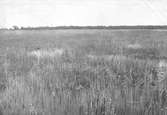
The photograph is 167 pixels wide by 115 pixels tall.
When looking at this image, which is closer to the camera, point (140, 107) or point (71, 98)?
point (140, 107)

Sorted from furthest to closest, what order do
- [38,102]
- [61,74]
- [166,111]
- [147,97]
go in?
[61,74] → [147,97] → [38,102] → [166,111]

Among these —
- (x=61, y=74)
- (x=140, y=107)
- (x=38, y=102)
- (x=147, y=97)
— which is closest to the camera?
(x=140, y=107)

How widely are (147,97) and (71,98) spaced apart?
115 centimetres

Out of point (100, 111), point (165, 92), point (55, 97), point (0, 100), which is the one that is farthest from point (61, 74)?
point (165, 92)

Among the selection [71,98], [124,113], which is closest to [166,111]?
[124,113]

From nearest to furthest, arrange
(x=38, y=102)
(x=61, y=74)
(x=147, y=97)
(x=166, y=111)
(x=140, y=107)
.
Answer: (x=166, y=111)
(x=140, y=107)
(x=38, y=102)
(x=147, y=97)
(x=61, y=74)

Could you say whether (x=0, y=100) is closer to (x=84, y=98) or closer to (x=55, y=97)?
(x=55, y=97)

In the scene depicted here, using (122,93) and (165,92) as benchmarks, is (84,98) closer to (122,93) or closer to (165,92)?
(122,93)

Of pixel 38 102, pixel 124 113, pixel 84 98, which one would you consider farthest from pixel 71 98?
pixel 124 113

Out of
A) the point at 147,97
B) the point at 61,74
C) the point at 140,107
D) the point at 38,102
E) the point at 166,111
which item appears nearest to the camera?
the point at 166,111

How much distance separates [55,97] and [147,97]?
4.56 ft

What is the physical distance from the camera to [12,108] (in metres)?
1.88

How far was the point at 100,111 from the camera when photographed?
1791 mm

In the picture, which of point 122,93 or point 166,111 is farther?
point 122,93
